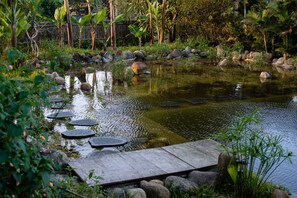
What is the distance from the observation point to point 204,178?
4.61m

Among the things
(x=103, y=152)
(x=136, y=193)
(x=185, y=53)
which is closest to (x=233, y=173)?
(x=136, y=193)

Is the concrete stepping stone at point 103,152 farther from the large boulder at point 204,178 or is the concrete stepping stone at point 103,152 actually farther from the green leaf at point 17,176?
the green leaf at point 17,176

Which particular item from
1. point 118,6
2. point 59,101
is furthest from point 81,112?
point 118,6

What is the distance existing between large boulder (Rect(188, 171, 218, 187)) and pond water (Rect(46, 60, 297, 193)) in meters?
0.85

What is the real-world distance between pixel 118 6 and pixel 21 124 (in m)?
21.9

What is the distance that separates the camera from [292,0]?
1525cm

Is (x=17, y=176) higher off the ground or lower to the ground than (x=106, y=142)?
higher

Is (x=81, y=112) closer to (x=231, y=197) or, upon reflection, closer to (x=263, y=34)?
(x=231, y=197)

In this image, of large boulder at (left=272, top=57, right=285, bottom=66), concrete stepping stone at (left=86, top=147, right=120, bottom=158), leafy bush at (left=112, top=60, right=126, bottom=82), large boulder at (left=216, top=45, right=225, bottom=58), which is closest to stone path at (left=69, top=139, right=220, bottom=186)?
concrete stepping stone at (left=86, top=147, right=120, bottom=158)

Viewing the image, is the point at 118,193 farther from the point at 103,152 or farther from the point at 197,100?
the point at 197,100

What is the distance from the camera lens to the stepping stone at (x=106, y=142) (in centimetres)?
602

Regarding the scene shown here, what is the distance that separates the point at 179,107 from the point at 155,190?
14.4 feet

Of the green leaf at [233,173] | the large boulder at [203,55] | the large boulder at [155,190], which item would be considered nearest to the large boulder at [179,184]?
the large boulder at [155,190]

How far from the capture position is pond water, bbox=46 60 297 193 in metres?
6.36
